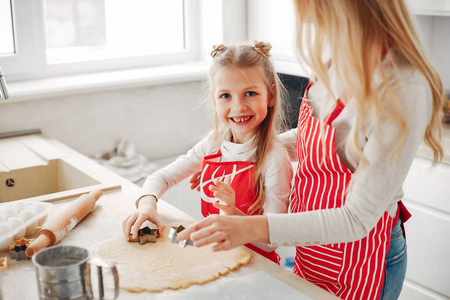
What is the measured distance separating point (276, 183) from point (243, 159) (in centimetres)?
11

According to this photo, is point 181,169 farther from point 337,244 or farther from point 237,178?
point 337,244

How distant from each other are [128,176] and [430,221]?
1159 mm

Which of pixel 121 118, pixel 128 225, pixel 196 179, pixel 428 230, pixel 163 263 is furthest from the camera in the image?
pixel 121 118

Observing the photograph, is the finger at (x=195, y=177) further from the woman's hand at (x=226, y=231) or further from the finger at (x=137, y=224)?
the woman's hand at (x=226, y=231)

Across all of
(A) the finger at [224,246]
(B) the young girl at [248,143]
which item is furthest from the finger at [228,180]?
(A) the finger at [224,246]

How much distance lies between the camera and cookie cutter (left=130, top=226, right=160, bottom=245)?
3.81ft

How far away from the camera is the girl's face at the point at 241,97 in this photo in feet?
4.31

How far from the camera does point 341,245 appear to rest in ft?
3.88

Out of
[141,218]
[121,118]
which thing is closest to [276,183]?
[141,218]

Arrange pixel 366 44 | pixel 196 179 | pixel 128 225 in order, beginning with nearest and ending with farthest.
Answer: pixel 366 44, pixel 128 225, pixel 196 179

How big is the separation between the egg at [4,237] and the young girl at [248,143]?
292mm

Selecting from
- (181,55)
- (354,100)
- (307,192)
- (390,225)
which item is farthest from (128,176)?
(354,100)

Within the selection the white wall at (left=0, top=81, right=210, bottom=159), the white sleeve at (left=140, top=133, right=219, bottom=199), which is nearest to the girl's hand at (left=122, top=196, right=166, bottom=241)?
the white sleeve at (left=140, top=133, right=219, bottom=199)

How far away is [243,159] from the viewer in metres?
1.37
